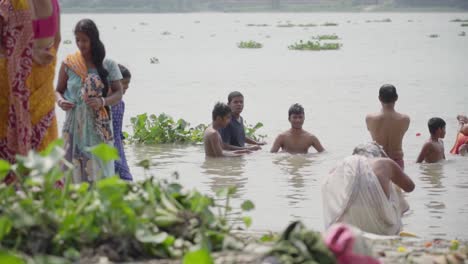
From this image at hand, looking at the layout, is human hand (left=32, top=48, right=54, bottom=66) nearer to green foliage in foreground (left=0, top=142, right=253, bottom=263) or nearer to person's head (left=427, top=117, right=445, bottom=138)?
green foliage in foreground (left=0, top=142, right=253, bottom=263)

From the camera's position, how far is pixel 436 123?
31.1 feet

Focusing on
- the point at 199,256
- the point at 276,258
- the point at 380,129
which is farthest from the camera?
the point at 380,129

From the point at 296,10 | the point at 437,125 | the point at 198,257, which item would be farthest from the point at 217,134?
the point at 296,10

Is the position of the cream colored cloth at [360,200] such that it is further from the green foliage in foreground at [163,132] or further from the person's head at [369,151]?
the green foliage in foreground at [163,132]

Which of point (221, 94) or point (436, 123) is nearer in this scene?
point (436, 123)

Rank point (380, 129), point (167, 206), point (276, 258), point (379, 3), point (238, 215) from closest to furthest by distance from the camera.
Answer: point (276, 258), point (167, 206), point (238, 215), point (380, 129), point (379, 3)

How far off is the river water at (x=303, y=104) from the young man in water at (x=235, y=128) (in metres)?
0.22

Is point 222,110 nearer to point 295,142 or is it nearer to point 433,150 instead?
point 295,142

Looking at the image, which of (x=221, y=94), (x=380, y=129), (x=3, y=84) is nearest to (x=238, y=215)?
(x=380, y=129)

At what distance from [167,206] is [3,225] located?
748mm

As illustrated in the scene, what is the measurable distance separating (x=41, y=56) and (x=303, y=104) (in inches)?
442

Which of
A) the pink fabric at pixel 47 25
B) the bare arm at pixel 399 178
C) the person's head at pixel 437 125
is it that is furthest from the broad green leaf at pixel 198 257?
the person's head at pixel 437 125

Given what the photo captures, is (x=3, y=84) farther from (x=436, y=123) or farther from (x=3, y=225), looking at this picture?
(x=436, y=123)

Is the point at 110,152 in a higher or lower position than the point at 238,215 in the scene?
higher
